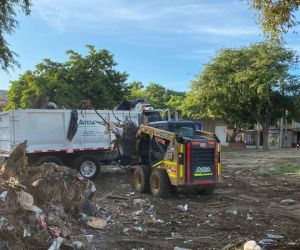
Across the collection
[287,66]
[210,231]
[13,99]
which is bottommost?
[210,231]

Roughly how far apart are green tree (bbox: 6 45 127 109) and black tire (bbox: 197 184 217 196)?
24.8 m

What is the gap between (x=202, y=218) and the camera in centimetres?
1145

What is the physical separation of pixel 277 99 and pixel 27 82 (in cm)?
2416

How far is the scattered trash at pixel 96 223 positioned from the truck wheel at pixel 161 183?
176 inches

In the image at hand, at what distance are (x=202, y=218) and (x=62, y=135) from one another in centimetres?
804

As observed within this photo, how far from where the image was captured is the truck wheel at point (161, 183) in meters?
14.2

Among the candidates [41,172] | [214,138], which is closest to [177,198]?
[214,138]

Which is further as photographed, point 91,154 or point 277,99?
point 277,99

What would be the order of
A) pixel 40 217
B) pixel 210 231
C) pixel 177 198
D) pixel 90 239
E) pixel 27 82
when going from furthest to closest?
pixel 27 82 < pixel 177 198 < pixel 210 231 < pixel 90 239 < pixel 40 217

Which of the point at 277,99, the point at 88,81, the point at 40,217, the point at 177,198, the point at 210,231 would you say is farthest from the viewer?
the point at 277,99

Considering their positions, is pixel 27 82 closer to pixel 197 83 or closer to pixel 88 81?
pixel 88 81

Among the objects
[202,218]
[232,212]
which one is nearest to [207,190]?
[232,212]

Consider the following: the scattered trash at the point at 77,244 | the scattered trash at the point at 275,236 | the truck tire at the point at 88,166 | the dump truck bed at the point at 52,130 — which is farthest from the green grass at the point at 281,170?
the scattered trash at the point at 77,244

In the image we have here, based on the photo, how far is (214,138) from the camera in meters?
14.7
